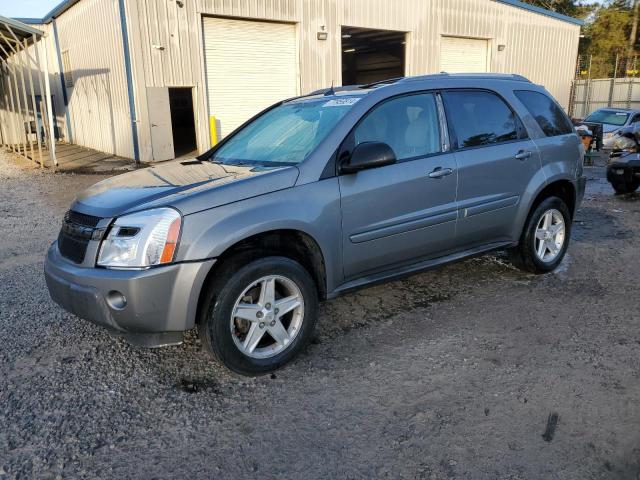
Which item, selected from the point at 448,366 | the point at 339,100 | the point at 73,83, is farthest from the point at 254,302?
the point at 73,83

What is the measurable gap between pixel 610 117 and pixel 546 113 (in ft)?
48.0

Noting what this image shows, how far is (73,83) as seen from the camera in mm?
19516

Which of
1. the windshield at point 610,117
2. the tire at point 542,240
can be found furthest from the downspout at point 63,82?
the tire at point 542,240

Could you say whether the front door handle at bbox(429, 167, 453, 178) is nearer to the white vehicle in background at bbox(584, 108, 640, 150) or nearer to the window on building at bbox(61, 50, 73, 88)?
the white vehicle in background at bbox(584, 108, 640, 150)

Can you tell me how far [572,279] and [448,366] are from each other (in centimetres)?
232

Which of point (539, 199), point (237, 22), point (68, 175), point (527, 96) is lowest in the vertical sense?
point (68, 175)

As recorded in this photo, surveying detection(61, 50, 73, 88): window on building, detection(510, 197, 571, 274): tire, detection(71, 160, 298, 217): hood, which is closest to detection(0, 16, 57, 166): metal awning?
detection(61, 50, 73, 88): window on building

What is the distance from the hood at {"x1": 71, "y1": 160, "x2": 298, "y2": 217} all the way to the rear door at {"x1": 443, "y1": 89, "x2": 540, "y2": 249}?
160 cm

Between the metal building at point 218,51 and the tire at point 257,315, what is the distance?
11.8m

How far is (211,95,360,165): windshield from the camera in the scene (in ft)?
12.5

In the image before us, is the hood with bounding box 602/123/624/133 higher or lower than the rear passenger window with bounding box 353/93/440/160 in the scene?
lower

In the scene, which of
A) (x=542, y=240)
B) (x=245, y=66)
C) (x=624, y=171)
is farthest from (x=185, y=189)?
(x=245, y=66)

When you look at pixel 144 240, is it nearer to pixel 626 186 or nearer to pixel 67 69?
pixel 626 186

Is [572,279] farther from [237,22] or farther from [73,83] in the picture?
[73,83]
